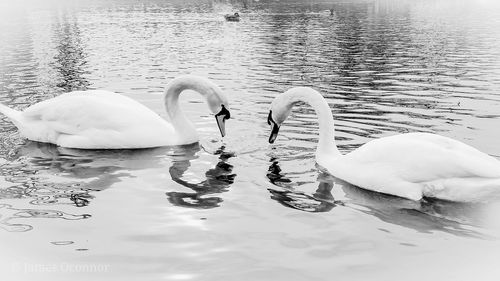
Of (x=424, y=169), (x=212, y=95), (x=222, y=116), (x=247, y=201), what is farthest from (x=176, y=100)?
(x=424, y=169)

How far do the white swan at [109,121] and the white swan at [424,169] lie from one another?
3.43 metres

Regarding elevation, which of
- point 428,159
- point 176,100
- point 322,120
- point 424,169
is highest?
point 176,100

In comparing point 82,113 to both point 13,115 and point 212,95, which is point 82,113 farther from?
point 212,95

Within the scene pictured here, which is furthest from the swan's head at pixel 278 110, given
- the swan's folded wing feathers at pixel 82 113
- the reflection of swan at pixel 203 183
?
the swan's folded wing feathers at pixel 82 113

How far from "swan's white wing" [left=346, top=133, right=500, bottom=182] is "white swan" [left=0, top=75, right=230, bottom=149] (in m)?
3.71

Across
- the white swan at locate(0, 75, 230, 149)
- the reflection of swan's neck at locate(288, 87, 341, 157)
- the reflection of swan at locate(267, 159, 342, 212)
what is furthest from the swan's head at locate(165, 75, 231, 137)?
the reflection of swan at locate(267, 159, 342, 212)

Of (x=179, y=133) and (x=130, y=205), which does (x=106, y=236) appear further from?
(x=179, y=133)

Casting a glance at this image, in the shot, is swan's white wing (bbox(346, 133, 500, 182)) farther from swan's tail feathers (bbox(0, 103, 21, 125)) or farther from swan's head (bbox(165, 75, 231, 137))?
swan's tail feathers (bbox(0, 103, 21, 125))

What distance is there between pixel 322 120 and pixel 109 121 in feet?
12.7

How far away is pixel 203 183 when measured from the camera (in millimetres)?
8750

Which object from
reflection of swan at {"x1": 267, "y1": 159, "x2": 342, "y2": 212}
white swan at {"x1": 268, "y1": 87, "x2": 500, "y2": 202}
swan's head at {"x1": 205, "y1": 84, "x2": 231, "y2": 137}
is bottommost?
reflection of swan at {"x1": 267, "y1": 159, "x2": 342, "y2": 212}

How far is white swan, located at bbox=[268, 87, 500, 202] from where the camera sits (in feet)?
23.4

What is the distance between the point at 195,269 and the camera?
5773mm

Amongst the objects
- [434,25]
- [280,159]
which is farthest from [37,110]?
[434,25]
